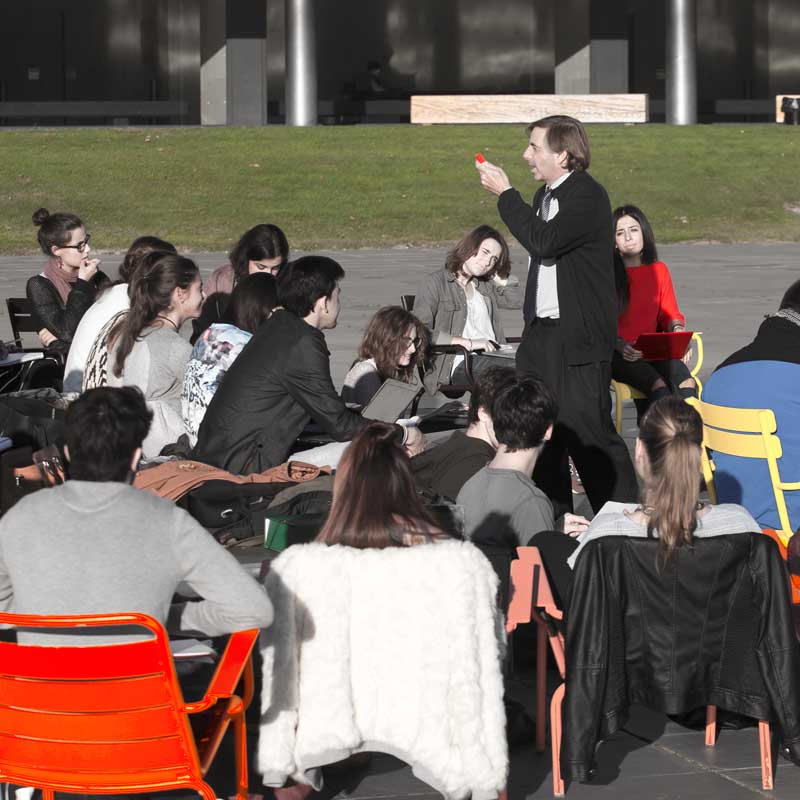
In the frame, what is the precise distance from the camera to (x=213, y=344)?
710 centimetres

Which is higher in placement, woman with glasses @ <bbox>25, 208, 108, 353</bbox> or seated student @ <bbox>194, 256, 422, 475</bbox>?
woman with glasses @ <bbox>25, 208, 108, 353</bbox>

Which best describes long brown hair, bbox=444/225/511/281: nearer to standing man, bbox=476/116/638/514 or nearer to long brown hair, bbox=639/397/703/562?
standing man, bbox=476/116/638/514

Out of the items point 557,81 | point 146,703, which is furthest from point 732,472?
point 557,81

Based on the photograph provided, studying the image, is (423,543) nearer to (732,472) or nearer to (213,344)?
(732,472)

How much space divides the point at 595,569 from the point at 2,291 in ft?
55.7

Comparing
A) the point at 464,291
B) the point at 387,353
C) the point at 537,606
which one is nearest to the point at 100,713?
the point at 537,606

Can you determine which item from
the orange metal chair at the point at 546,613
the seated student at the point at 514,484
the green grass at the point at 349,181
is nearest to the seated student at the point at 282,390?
the seated student at the point at 514,484

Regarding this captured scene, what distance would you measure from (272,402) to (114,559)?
2831 mm

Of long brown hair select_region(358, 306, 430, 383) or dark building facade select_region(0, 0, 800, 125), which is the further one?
dark building facade select_region(0, 0, 800, 125)

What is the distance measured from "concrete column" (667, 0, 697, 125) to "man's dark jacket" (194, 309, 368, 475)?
37611mm

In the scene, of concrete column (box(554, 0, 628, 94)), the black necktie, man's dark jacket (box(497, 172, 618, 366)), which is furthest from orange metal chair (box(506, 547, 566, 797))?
concrete column (box(554, 0, 628, 94))

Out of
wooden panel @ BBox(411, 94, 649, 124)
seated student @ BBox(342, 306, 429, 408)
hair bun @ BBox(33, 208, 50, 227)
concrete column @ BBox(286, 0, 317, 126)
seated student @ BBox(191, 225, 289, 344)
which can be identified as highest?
concrete column @ BBox(286, 0, 317, 126)

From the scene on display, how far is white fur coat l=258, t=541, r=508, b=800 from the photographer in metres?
3.93

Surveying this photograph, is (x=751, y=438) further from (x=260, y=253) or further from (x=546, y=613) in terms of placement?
(x=260, y=253)
